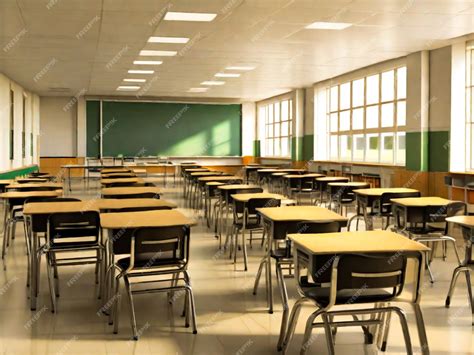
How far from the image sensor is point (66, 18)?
8.56 meters

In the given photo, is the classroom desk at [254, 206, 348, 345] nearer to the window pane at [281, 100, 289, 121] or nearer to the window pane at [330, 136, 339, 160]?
the window pane at [330, 136, 339, 160]

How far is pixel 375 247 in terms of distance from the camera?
10.6 feet

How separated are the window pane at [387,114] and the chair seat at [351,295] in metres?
10.6

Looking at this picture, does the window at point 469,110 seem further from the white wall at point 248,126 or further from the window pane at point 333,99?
the white wall at point 248,126

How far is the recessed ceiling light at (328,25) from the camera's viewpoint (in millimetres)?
9086

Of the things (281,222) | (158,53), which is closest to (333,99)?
(158,53)

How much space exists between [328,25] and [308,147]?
30.2ft

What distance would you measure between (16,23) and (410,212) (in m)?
6.40

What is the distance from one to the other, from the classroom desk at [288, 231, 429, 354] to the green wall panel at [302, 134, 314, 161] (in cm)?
1452

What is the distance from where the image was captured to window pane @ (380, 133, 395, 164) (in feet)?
44.4

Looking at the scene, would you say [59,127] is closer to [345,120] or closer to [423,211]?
[345,120]

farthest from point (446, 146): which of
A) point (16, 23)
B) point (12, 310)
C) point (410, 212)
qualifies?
point (12, 310)

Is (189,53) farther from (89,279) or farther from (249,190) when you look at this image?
(89,279)

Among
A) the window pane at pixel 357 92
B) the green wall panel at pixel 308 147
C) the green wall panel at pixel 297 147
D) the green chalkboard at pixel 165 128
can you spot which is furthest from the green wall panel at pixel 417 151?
the green chalkboard at pixel 165 128
